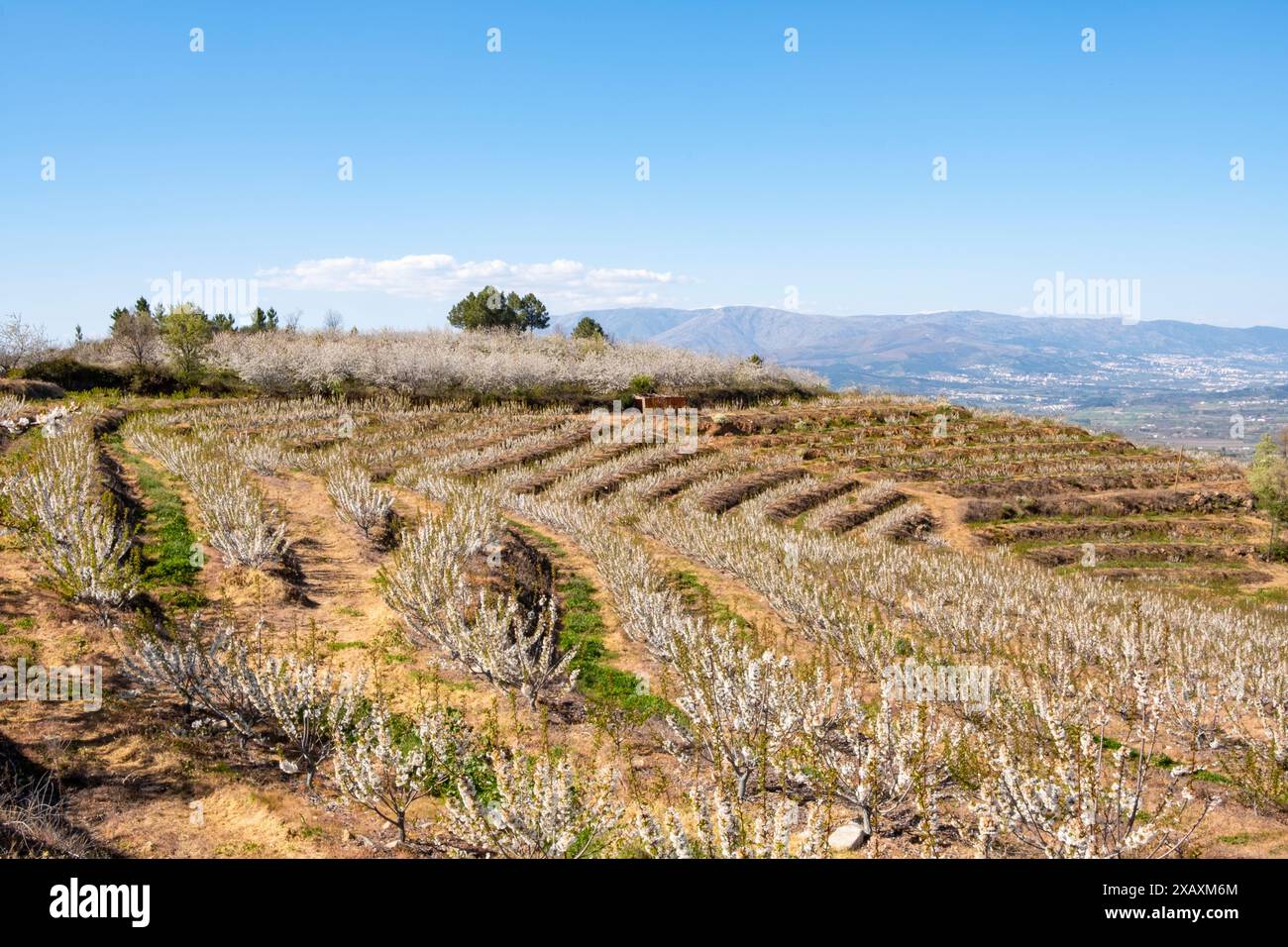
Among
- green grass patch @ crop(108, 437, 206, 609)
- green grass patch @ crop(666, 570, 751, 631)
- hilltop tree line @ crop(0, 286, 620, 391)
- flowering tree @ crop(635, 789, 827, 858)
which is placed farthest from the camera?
hilltop tree line @ crop(0, 286, 620, 391)

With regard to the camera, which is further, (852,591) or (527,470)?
(527,470)

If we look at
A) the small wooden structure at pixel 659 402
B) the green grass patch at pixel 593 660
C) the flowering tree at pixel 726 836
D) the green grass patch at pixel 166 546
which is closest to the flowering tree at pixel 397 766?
the flowering tree at pixel 726 836

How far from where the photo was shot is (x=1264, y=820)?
301 inches

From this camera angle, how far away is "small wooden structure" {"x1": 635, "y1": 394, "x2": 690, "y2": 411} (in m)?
45.0

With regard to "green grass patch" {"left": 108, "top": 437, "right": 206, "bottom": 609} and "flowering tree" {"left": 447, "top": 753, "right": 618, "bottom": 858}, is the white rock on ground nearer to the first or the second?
"flowering tree" {"left": 447, "top": 753, "right": 618, "bottom": 858}

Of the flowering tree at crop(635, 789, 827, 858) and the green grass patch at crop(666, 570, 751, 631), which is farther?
the green grass patch at crop(666, 570, 751, 631)

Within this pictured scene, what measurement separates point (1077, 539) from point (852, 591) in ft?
59.5

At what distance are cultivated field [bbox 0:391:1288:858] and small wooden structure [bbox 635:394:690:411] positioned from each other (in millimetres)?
18929

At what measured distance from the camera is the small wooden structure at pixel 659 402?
4500 centimetres

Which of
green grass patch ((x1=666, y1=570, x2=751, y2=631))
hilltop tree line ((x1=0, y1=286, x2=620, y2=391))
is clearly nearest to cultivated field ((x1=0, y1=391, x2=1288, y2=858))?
green grass patch ((x1=666, y1=570, x2=751, y2=631))

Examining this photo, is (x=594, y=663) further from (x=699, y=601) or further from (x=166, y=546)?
(x=166, y=546)

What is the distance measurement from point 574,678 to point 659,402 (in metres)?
37.9
